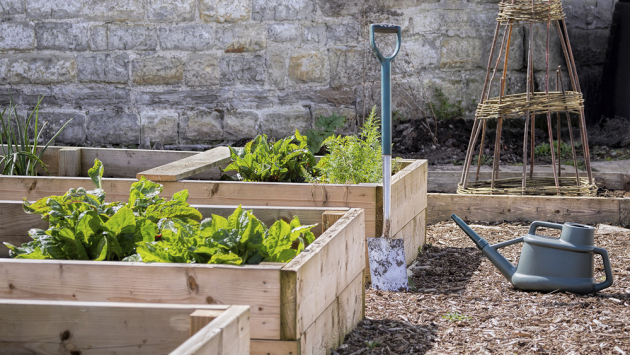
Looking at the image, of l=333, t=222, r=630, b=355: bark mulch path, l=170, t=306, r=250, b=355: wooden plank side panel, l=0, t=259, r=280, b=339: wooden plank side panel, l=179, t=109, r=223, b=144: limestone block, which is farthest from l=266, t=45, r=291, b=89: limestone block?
l=170, t=306, r=250, b=355: wooden plank side panel

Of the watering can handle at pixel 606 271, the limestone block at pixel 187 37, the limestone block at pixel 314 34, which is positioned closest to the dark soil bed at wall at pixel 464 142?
the limestone block at pixel 314 34

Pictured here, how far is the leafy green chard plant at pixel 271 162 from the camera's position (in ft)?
12.0

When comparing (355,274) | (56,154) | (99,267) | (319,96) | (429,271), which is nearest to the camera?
(99,267)

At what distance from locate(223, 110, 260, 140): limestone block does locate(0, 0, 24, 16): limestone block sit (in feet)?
6.54

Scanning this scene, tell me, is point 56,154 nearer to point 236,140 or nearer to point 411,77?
point 236,140

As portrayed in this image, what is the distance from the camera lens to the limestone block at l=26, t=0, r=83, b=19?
6.17 m

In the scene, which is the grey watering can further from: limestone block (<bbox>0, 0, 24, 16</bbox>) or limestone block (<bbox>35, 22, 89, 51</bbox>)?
limestone block (<bbox>0, 0, 24, 16</bbox>)

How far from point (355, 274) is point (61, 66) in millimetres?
4557

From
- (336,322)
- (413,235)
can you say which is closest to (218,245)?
(336,322)

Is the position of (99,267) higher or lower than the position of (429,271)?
higher

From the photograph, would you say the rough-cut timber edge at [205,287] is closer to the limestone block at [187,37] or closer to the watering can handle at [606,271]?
the watering can handle at [606,271]

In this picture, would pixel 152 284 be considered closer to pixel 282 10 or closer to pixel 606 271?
pixel 606 271

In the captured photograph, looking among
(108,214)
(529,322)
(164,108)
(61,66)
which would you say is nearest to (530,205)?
(529,322)

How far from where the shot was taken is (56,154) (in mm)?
4340
